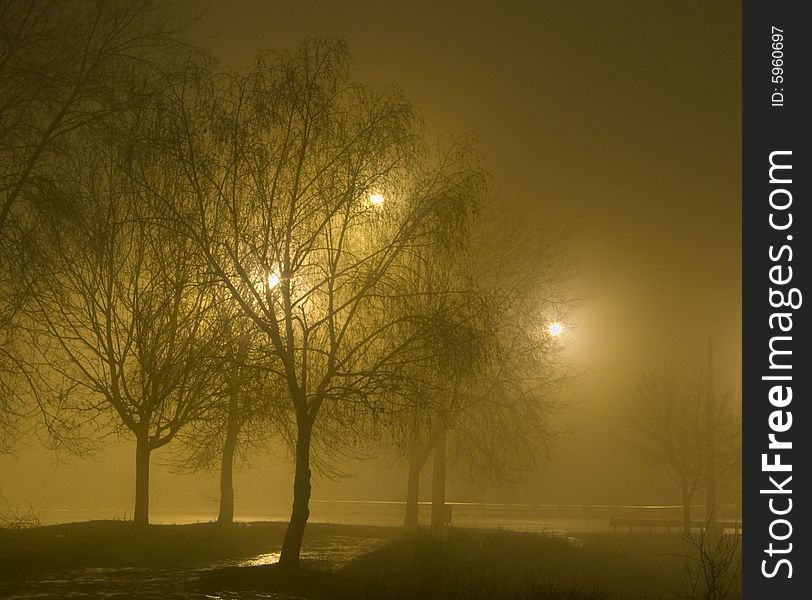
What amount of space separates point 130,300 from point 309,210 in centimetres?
742

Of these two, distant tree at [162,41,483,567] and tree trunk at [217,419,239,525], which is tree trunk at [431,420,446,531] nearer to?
tree trunk at [217,419,239,525]

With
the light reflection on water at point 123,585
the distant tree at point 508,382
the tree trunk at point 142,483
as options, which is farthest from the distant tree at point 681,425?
the light reflection on water at point 123,585

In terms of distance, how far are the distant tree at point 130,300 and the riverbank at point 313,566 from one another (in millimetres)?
3003

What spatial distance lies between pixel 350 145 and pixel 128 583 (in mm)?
9017

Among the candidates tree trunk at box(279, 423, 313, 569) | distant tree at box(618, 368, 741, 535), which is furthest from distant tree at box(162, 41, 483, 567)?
distant tree at box(618, 368, 741, 535)

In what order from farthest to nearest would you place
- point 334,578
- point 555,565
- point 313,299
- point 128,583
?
point 555,565 < point 313,299 < point 334,578 < point 128,583

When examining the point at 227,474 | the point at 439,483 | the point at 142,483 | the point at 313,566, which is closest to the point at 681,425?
the point at 439,483

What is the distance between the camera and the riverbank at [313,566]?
17234mm

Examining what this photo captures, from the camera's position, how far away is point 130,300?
2495cm

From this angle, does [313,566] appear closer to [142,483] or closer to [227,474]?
[142,483]

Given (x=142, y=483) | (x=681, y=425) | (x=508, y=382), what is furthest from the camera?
(x=681, y=425)
